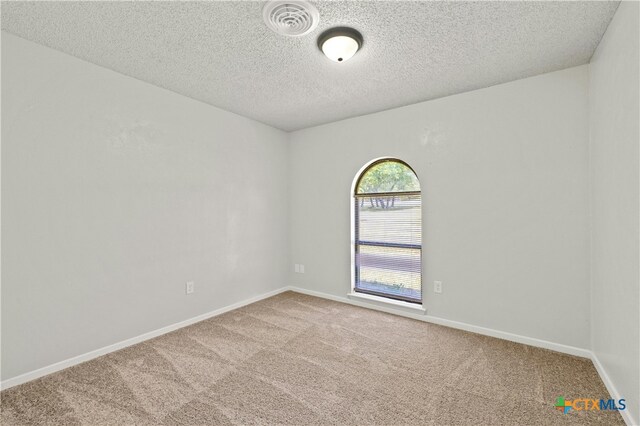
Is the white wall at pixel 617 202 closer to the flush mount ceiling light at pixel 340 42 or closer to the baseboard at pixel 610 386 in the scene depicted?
the baseboard at pixel 610 386

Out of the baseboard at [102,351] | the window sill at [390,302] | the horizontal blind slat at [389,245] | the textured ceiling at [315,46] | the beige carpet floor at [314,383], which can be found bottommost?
the beige carpet floor at [314,383]

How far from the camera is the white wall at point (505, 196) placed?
8.06 ft

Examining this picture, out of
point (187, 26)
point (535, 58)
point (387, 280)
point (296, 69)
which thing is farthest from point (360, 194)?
point (187, 26)

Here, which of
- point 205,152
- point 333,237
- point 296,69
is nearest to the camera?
point 296,69

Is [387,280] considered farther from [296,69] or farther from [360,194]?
[296,69]

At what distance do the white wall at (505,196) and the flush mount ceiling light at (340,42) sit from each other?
1.51 meters

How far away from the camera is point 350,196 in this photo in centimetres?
381

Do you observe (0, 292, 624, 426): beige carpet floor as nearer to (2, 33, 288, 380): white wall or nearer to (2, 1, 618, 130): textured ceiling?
(2, 33, 288, 380): white wall

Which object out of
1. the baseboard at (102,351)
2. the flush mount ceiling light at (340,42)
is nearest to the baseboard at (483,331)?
the baseboard at (102,351)

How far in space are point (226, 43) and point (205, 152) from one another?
1.48 metres

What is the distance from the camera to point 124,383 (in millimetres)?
2047

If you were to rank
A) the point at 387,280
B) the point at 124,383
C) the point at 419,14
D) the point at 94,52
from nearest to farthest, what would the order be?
1. the point at 419,14
2. the point at 124,383
3. the point at 94,52
4. the point at 387,280

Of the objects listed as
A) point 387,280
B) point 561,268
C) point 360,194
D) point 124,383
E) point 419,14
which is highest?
point 419,14

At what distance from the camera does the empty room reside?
5.87 feet
